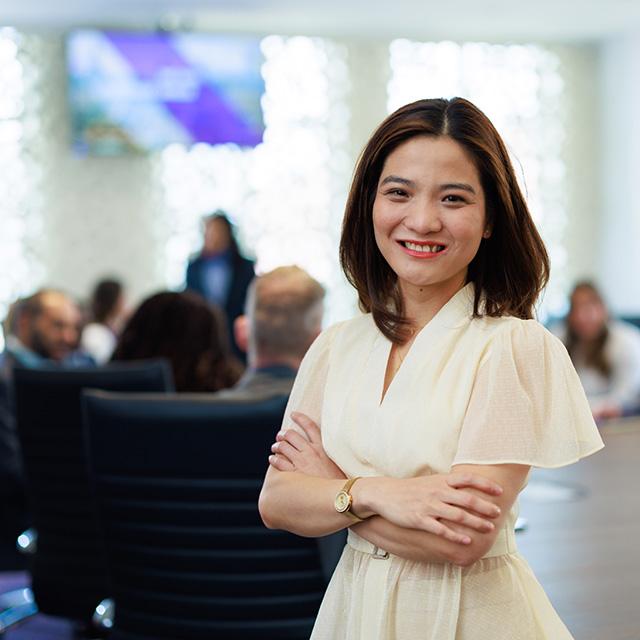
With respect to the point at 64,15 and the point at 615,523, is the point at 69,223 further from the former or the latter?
the point at 615,523

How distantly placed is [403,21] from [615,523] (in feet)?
23.9

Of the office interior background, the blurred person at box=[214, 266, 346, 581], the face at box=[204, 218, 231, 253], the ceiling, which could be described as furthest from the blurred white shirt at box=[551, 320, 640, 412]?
the ceiling

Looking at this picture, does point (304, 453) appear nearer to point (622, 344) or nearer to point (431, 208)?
point (431, 208)

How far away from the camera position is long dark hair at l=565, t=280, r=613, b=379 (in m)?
5.46

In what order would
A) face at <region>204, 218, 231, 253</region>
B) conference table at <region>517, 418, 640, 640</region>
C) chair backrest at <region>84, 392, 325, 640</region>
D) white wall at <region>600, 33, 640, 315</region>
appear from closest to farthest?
conference table at <region>517, 418, 640, 640</region>
chair backrest at <region>84, 392, 325, 640</region>
face at <region>204, 218, 231, 253</region>
white wall at <region>600, 33, 640, 315</region>

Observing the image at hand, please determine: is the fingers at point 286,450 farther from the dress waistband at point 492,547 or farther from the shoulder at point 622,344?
the shoulder at point 622,344

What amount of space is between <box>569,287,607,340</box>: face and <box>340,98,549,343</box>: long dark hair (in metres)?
4.28

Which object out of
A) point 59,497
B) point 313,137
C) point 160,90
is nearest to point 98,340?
point 160,90

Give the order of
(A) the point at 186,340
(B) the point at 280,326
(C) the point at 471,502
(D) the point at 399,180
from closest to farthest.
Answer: (C) the point at 471,502
(D) the point at 399,180
(B) the point at 280,326
(A) the point at 186,340

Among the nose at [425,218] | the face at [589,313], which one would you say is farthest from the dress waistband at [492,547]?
the face at [589,313]

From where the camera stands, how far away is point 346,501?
Result: 1269mm

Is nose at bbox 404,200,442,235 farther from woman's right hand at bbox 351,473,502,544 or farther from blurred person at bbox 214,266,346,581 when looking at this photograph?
blurred person at bbox 214,266,346,581

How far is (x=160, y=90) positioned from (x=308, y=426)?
7.72 meters

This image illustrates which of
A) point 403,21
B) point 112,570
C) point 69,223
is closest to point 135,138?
point 69,223
